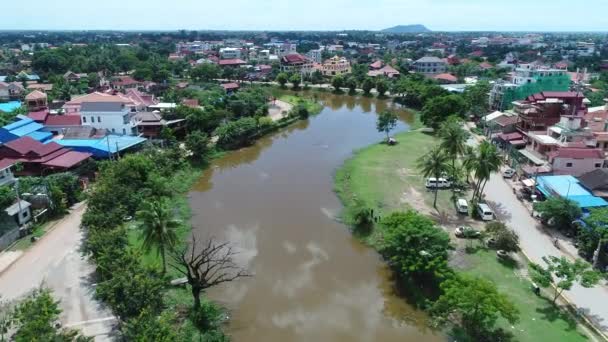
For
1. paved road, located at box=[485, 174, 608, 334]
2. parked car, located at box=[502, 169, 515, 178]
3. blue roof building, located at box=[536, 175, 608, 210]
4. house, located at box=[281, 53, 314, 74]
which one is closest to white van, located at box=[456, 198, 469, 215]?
paved road, located at box=[485, 174, 608, 334]

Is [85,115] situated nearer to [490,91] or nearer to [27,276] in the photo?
[27,276]

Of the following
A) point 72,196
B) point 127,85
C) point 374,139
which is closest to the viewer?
point 72,196

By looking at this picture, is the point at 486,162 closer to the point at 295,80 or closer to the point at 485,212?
the point at 485,212

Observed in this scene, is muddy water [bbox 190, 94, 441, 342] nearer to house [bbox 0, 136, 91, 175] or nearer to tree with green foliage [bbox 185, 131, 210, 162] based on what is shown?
tree with green foliage [bbox 185, 131, 210, 162]

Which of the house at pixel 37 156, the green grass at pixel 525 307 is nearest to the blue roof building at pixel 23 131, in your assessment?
the house at pixel 37 156

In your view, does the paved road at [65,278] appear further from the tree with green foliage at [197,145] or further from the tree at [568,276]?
the tree at [568,276]

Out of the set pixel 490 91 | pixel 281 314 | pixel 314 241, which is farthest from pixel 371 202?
pixel 490 91
